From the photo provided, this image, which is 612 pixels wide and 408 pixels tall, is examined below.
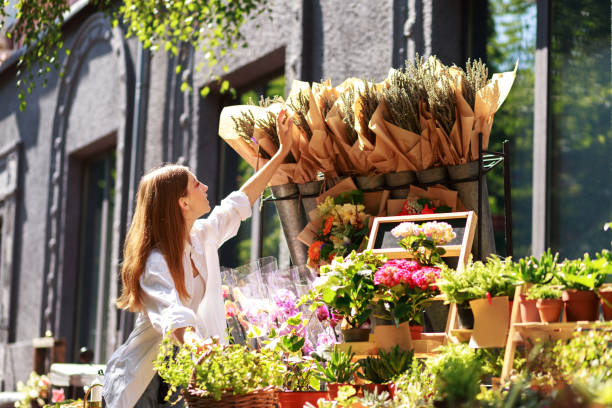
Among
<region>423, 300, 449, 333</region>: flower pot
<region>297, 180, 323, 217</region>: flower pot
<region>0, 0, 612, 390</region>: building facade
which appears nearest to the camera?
<region>423, 300, 449, 333</region>: flower pot

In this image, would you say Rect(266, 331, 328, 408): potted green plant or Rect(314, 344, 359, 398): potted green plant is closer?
Rect(314, 344, 359, 398): potted green plant

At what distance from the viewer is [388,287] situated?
325cm

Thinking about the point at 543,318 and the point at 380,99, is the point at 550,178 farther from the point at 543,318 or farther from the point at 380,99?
the point at 543,318

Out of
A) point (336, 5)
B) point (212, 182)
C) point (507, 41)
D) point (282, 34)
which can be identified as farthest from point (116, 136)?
point (507, 41)

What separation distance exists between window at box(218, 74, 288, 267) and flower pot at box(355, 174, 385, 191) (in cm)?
336

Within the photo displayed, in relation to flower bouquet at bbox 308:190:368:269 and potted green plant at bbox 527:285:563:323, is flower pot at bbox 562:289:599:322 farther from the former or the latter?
flower bouquet at bbox 308:190:368:269

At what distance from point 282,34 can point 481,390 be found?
543 centimetres

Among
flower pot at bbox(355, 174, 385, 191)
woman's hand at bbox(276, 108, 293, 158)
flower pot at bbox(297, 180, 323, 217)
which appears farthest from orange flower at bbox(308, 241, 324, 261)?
woman's hand at bbox(276, 108, 293, 158)

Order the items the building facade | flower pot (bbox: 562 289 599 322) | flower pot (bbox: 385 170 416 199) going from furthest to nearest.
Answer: the building facade → flower pot (bbox: 385 170 416 199) → flower pot (bbox: 562 289 599 322)

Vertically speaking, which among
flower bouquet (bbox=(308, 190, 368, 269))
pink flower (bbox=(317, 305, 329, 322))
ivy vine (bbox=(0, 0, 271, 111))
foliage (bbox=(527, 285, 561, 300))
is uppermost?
ivy vine (bbox=(0, 0, 271, 111))

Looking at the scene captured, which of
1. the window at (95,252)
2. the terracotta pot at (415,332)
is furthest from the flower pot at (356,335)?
the window at (95,252)

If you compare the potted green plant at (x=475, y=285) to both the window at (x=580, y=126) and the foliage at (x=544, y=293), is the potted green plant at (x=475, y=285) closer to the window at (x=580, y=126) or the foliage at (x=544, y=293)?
the foliage at (x=544, y=293)

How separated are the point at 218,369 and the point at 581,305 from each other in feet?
3.87

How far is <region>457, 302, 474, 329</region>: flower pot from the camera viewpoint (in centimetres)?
303
